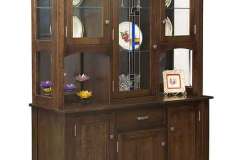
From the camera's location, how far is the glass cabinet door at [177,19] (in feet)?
16.6

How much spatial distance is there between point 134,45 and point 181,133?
0.97m

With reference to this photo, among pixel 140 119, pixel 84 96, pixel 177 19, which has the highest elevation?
pixel 177 19

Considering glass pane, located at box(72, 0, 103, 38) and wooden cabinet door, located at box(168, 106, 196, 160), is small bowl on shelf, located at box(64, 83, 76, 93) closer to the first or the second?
glass pane, located at box(72, 0, 103, 38)

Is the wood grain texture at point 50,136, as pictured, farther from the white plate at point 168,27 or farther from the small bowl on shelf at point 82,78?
the white plate at point 168,27

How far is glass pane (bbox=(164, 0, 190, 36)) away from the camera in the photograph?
5086mm

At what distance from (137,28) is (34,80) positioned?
3.31ft

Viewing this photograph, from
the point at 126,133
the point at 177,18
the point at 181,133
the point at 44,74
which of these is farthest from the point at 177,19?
the point at 44,74

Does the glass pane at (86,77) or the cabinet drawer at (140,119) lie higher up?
the glass pane at (86,77)

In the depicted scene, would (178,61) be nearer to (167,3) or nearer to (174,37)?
(174,37)

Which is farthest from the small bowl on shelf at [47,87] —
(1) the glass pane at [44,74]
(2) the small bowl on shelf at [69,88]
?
(2) the small bowl on shelf at [69,88]

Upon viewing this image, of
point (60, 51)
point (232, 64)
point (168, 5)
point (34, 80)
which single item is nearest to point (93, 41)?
point (60, 51)

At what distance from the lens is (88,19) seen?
4555 millimetres

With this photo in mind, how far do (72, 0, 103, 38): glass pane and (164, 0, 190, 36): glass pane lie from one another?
0.78 meters
